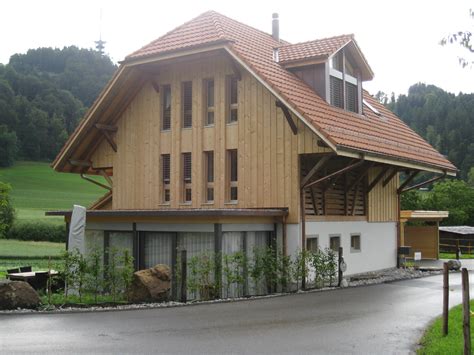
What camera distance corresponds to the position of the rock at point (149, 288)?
15.3 meters

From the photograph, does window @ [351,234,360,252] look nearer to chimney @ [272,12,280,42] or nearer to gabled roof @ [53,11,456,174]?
gabled roof @ [53,11,456,174]

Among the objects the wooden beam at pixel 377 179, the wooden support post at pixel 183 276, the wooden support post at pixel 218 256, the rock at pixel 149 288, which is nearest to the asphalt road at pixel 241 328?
the wooden support post at pixel 183 276

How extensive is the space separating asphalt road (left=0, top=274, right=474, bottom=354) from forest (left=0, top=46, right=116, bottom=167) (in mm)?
86222

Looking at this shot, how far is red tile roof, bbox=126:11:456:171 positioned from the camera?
731 inches

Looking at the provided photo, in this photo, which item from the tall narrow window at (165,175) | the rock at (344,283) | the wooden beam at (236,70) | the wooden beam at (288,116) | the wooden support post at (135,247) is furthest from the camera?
the tall narrow window at (165,175)

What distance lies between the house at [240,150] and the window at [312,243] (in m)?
0.07

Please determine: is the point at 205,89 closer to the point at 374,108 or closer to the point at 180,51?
the point at 180,51

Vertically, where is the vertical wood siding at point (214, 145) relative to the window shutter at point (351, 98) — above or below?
below

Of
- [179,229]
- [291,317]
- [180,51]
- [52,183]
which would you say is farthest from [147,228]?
[52,183]

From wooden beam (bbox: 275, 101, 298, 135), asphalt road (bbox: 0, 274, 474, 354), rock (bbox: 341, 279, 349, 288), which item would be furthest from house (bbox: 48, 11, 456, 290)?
asphalt road (bbox: 0, 274, 474, 354)

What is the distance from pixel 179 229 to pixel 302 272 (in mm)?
3563

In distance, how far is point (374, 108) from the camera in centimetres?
2639

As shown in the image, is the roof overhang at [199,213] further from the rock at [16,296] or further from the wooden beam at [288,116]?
the rock at [16,296]

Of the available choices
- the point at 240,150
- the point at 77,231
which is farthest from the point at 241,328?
the point at 240,150
